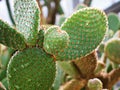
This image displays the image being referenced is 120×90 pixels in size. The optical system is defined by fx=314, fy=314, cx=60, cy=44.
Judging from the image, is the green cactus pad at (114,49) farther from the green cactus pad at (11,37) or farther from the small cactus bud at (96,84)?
the green cactus pad at (11,37)

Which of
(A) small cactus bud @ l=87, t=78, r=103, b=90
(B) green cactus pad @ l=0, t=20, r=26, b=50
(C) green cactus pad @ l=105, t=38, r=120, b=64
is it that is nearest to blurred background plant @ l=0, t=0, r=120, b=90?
(C) green cactus pad @ l=105, t=38, r=120, b=64

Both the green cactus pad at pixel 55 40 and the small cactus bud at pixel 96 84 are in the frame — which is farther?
the small cactus bud at pixel 96 84

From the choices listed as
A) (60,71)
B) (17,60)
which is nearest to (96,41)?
(17,60)

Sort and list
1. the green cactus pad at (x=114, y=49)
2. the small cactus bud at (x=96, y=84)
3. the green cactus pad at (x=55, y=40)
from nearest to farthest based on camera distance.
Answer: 1. the green cactus pad at (x=55, y=40)
2. the small cactus bud at (x=96, y=84)
3. the green cactus pad at (x=114, y=49)

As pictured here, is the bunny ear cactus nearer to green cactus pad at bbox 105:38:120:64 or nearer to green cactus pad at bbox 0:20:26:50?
green cactus pad at bbox 0:20:26:50

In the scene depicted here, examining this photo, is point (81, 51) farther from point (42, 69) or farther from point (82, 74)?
point (82, 74)

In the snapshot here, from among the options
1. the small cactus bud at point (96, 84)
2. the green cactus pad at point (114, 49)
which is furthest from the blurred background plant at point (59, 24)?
the small cactus bud at point (96, 84)

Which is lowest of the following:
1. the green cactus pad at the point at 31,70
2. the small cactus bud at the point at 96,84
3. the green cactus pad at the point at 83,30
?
the small cactus bud at the point at 96,84

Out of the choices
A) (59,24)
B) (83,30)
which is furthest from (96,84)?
(59,24)
